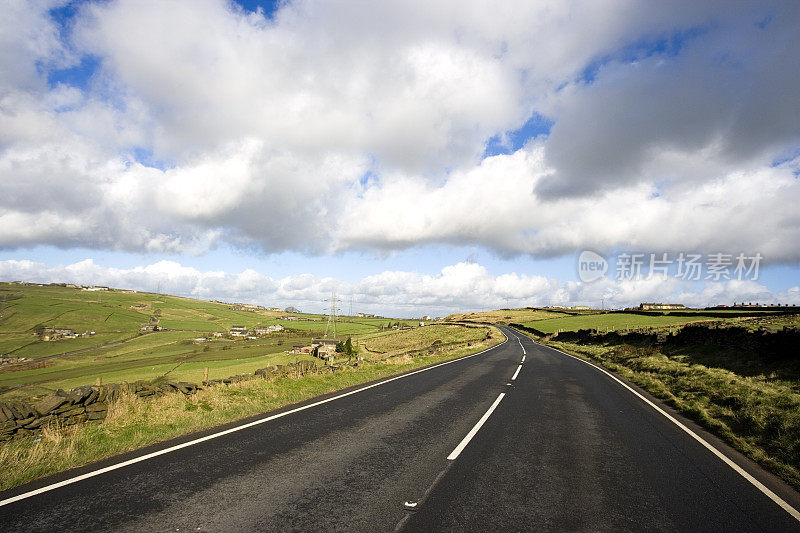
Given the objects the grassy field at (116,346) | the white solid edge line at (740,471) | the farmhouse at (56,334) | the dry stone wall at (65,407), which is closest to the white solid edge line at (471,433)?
the white solid edge line at (740,471)

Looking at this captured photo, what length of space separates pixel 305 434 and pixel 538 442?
16.1ft

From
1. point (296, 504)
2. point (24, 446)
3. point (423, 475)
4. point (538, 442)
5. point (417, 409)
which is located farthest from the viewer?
point (417, 409)

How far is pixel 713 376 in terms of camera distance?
48.2 feet

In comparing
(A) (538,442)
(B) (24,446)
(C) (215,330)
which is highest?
(A) (538,442)

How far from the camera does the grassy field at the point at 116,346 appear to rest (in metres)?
63.2

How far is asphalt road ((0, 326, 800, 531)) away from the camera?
439 cm

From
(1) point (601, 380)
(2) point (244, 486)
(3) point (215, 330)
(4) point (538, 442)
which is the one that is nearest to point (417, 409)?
(4) point (538, 442)

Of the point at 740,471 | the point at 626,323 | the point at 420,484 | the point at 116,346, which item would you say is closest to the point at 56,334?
the point at 116,346

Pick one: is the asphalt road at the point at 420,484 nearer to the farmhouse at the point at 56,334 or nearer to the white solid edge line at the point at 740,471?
the white solid edge line at the point at 740,471

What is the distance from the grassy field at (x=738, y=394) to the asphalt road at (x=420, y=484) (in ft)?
3.56

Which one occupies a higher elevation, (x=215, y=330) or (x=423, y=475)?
(x=423, y=475)

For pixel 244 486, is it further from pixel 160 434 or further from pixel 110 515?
pixel 160 434

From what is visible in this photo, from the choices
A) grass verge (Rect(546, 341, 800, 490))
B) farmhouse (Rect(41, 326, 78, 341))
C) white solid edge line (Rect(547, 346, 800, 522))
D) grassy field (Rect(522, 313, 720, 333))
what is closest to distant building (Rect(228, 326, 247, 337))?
farmhouse (Rect(41, 326, 78, 341))

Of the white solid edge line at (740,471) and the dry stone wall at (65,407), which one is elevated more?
the white solid edge line at (740,471)
